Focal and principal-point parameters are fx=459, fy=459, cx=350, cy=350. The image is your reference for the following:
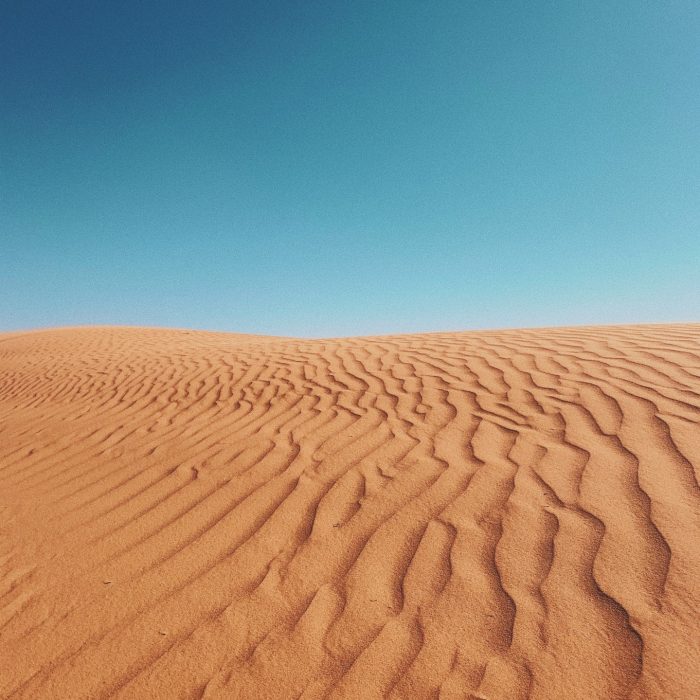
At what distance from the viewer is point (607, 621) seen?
5.08 ft

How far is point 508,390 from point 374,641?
2.74 m

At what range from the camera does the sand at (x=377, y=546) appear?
58.9 inches

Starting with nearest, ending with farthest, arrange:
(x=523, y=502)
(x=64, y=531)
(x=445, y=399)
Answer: (x=523, y=502), (x=64, y=531), (x=445, y=399)

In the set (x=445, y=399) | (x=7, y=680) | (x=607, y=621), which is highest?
(x=445, y=399)

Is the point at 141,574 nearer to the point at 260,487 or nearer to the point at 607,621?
the point at 260,487

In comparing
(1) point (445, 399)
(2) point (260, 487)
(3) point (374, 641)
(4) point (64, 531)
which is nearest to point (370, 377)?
(1) point (445, 399)

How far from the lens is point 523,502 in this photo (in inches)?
89.0

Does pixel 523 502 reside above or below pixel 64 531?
above

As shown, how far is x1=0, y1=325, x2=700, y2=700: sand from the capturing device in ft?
4.91

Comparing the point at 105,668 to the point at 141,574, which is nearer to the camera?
the point at 105,668

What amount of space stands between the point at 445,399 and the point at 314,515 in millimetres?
1877

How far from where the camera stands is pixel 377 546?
6.84ft

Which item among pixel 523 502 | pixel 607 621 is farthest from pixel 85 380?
pixel 607 621

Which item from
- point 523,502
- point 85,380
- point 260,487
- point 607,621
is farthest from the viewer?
point 85,380
